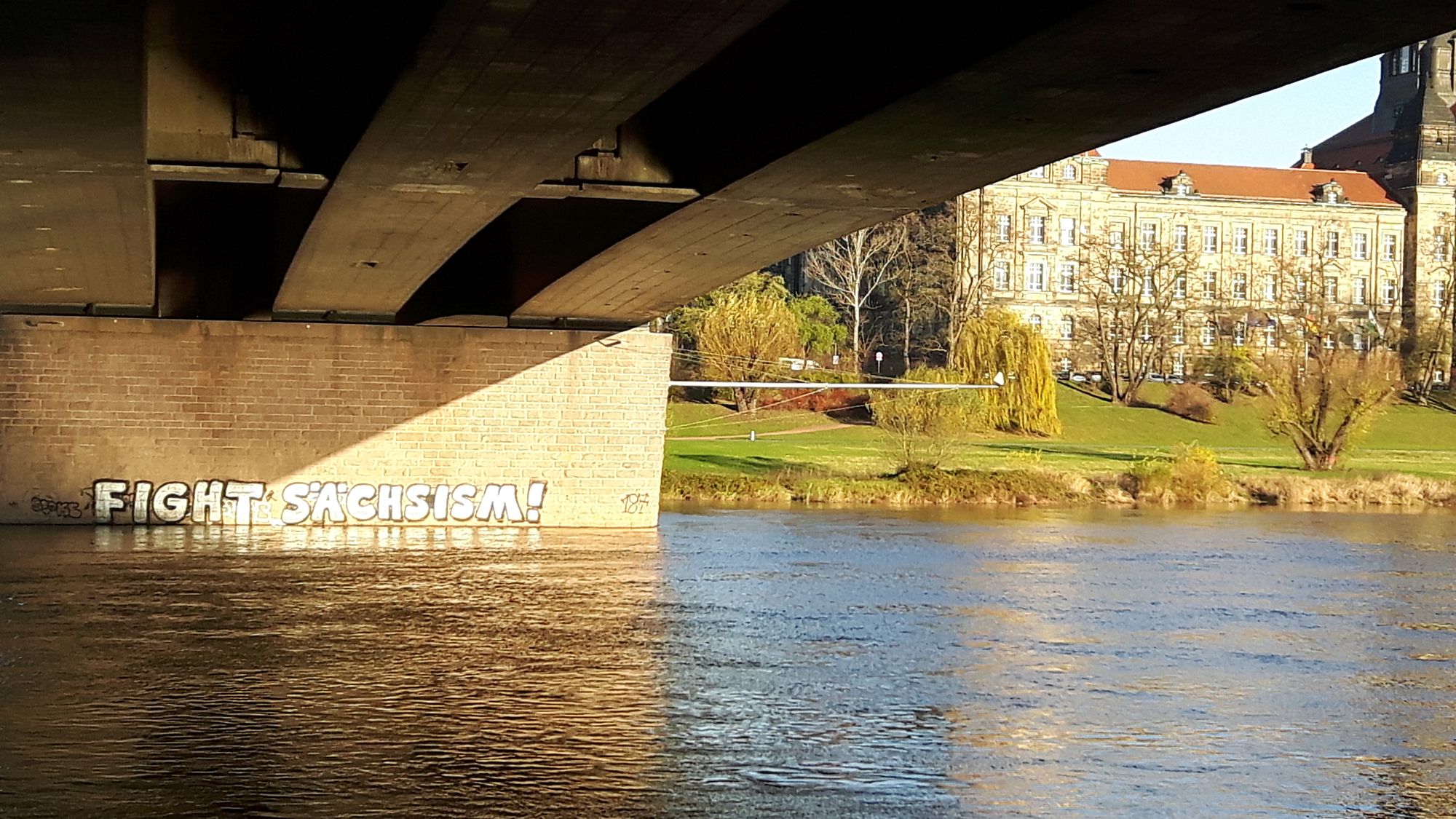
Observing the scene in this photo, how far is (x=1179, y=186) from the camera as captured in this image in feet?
403

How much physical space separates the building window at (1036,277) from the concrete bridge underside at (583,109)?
96.1 meters

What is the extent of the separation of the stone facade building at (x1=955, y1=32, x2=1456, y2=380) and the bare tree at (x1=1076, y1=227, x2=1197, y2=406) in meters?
0.62

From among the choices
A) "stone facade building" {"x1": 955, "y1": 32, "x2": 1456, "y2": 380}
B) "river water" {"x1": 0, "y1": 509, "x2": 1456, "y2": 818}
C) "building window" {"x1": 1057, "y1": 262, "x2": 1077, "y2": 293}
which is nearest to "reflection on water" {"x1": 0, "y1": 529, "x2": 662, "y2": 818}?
"river water" {"x1": 0, "y1": 509, "x2": 1456, "y2": 818}

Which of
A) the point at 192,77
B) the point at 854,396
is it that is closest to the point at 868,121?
the point at 192,77

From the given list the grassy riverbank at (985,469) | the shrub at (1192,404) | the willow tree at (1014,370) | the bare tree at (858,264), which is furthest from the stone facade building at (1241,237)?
the grassy riverbank at (985,469)

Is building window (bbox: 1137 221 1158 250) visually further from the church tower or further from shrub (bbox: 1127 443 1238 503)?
shrub (bbox: 1127 443 1238 503)

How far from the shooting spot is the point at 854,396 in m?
79.1

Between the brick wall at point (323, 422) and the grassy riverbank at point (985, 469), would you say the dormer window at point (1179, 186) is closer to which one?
the grassy riverbank at point (985, 469)

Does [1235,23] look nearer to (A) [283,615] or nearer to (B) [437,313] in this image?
(A) [283,615]

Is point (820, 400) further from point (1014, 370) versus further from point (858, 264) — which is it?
point (858, 264)

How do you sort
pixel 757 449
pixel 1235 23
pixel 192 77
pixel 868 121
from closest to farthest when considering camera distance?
1. pixel 1235 23
2. pixel 868 121
3. pixel 192 77
4. pixel 757 449

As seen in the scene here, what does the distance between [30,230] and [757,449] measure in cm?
4019

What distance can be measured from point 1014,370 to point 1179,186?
174 feet

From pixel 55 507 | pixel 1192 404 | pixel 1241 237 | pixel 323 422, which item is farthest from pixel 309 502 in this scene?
pixel 1241 237
